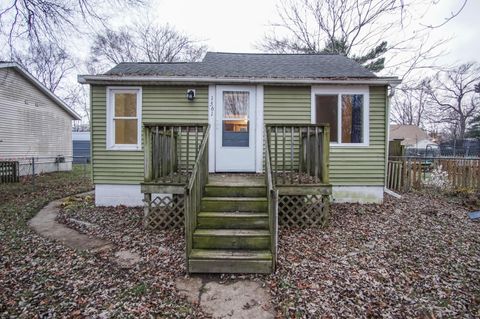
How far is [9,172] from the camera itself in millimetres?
11336

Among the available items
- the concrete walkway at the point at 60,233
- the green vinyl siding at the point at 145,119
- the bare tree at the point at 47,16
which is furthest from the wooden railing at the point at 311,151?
the bare tree at the point at 47,16

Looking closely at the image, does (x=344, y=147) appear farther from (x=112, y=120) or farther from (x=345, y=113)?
(x=112, y=120)

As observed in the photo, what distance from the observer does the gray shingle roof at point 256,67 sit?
7041mm

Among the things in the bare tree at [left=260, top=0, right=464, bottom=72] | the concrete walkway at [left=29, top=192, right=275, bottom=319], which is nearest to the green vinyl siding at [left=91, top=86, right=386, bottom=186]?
the concrete walkway at [left=29, top=192, right=275, bottom=319]

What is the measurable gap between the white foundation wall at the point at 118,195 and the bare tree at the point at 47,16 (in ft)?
14.3

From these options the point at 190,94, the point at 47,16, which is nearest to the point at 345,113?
the point at 190,94

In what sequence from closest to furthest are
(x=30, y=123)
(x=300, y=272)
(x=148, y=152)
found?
(x=300, y=272) < (x=148, y=152) < (x=30, y=123)

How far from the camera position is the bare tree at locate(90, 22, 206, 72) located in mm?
23609

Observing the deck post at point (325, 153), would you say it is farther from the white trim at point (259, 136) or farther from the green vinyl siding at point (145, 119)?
the green vinyl siding at point (145, 119)

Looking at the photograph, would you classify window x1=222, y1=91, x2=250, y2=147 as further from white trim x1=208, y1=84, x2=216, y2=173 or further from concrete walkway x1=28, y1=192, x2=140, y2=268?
concrete walkway x1=28, y1=192, x2=140, y2=268

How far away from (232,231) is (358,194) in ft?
14.1

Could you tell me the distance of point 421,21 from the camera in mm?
3402

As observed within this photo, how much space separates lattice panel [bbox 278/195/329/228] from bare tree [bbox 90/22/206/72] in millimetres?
21697

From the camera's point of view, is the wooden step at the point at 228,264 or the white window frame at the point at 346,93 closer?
the wooden step at the point at 228,264
